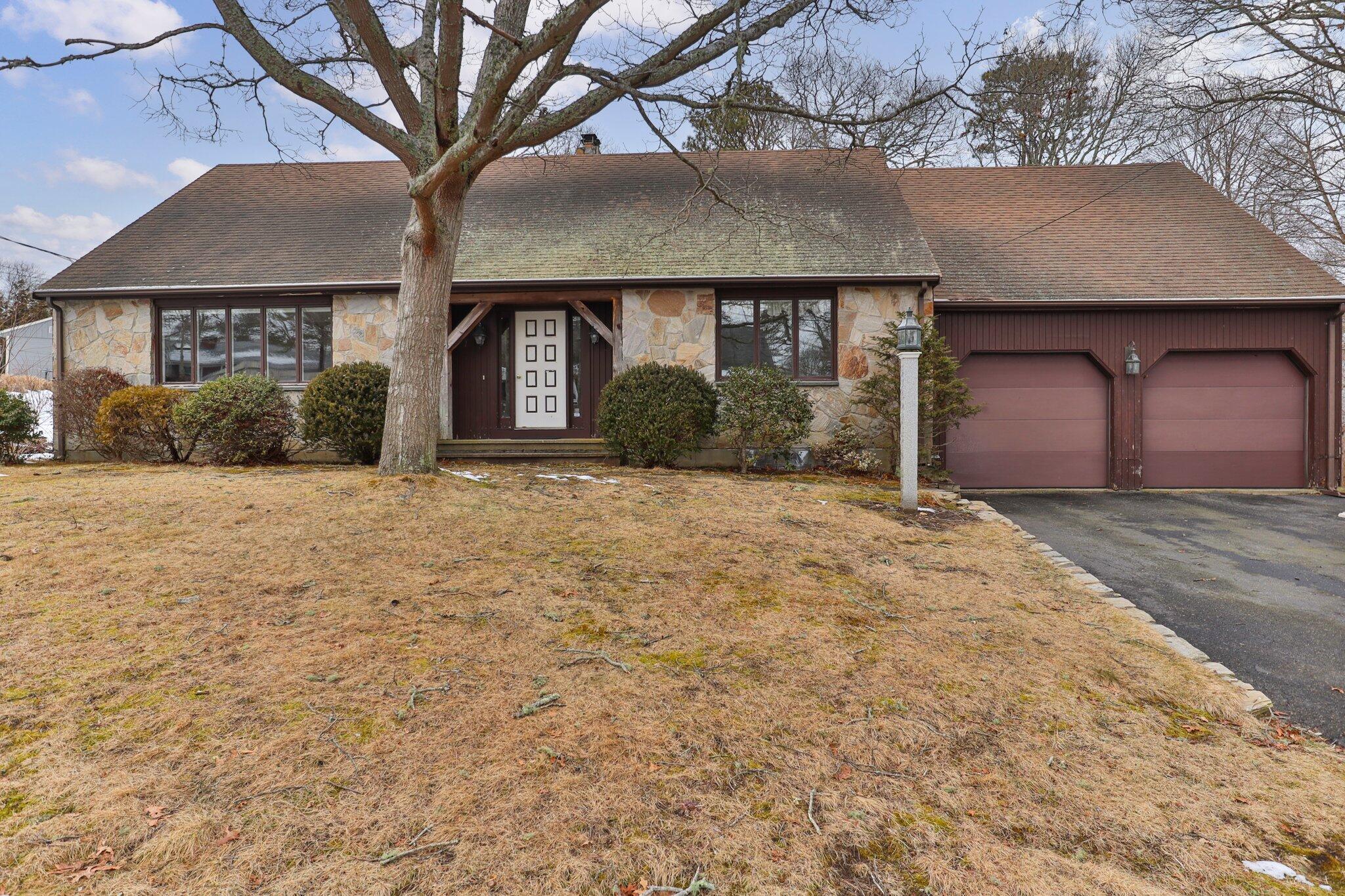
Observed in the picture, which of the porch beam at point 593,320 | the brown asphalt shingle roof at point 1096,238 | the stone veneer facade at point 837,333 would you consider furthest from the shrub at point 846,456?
the porch beam at point 593,320

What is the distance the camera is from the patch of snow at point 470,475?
270 inches

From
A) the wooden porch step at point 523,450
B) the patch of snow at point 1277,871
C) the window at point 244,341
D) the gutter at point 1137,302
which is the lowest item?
the patch of snow at point 1277,871

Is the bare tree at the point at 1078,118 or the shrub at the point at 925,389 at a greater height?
the bare tree at the point at 1078,118

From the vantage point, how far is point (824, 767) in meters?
2.43

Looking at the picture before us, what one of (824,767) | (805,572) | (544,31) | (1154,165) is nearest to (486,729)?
(824,767)

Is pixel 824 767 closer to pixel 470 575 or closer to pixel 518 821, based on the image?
pixel 518 821

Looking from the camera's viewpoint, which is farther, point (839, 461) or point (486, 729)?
point (839, 461)

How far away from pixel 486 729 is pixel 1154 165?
52.6ft

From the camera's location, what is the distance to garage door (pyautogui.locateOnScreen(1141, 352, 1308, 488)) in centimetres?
1082

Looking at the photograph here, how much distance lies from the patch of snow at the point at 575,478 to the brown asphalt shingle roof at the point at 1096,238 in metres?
6.42

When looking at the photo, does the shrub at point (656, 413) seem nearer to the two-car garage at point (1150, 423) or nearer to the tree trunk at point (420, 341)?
the tree trunk at point (420, 341)

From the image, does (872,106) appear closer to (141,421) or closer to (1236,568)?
(1236,568)

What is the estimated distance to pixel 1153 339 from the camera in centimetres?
1077

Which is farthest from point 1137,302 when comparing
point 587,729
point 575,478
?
point 587,729
